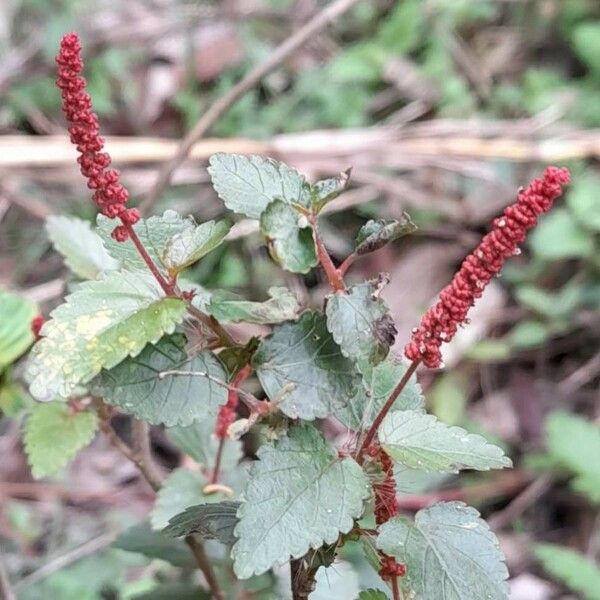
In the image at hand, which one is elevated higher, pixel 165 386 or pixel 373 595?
pixel 165 386

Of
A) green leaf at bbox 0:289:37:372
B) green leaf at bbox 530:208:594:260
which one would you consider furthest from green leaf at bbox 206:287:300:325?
green leaf at bbox 530:208:594:260

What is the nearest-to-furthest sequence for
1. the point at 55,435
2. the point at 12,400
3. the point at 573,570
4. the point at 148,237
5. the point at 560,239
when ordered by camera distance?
the point at 148,237
the point at 55,435
the point at 12,400
the point at 573,570
the point at 560,239

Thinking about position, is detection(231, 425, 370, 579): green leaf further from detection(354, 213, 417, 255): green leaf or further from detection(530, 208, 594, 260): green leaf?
detection(530, 208, 594, 260): green leaf

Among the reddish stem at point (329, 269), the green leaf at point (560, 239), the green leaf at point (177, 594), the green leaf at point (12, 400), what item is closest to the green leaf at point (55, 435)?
the green leaf at point (12, 400)

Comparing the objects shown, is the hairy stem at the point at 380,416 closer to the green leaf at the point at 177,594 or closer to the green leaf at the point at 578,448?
the green leaf at the point at 177,594

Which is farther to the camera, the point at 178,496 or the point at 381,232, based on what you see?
the point at 178,496

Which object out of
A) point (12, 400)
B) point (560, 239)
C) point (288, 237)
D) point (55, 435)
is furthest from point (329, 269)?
point (560, 239)

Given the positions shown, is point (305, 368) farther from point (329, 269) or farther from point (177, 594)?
point (177, 594)
